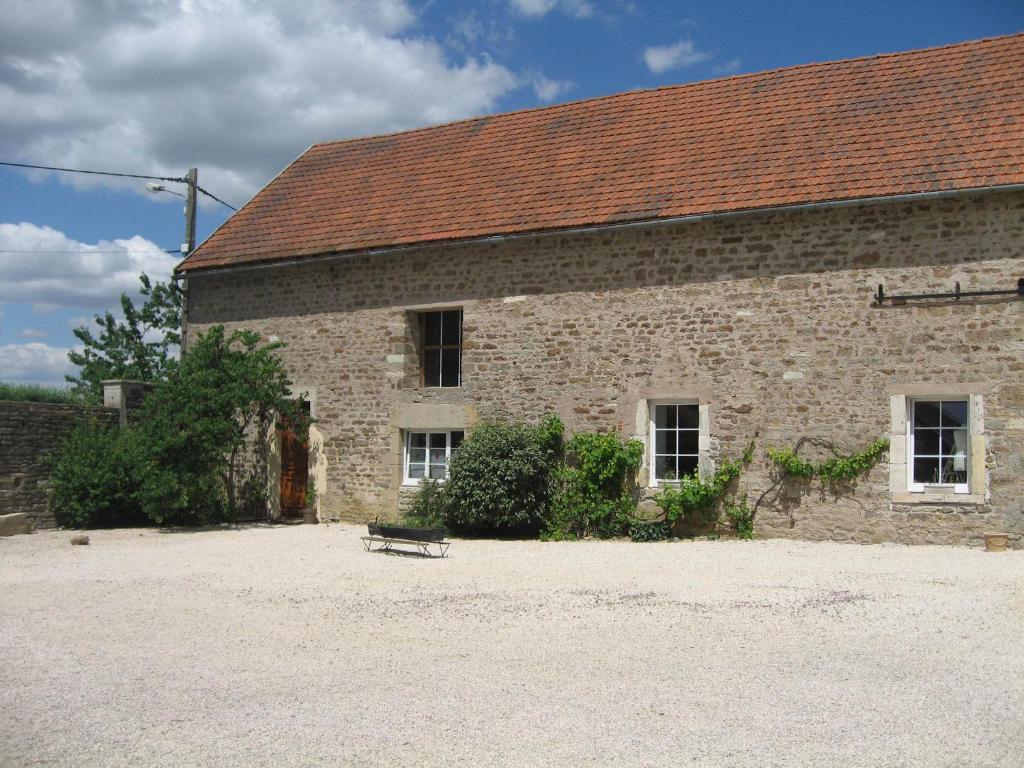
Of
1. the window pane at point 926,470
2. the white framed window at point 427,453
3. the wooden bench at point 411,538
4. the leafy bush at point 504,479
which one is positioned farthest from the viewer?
the white framed window at point 427,453

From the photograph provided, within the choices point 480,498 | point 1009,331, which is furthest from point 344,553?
point 1009,331

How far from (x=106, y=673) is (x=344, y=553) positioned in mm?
5726

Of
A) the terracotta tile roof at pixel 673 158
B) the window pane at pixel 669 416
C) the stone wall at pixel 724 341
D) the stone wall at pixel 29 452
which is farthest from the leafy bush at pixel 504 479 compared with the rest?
the stone wall at pixel 29 452

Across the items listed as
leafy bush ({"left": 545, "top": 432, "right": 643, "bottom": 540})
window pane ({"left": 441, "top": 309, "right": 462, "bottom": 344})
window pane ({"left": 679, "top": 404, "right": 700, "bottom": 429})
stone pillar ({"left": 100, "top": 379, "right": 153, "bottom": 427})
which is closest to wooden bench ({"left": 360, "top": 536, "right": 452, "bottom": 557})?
leafy bush ({"left": 545, "top": 432, "right": 643, "bottom": 540})

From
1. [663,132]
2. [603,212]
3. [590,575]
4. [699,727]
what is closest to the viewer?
[699,727]

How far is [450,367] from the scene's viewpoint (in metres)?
14.8

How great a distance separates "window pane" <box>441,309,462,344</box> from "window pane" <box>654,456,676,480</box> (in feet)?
12.9

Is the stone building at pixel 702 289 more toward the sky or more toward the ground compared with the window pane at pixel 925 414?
more toward the sky

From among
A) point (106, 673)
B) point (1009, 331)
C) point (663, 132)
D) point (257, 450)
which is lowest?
point (106, 673)

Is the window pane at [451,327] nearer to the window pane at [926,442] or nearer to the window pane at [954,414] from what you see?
the window pane at [926,442]

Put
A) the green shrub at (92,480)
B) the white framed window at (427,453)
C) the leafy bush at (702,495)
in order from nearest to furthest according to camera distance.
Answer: the leafy bush at (702,495) < the green shrub at (92,480) < the white framed window at (427,453)

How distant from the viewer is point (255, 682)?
18.4 ft

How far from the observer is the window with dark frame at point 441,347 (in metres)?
14.8

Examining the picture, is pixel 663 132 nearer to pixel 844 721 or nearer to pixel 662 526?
pixel 662 526
